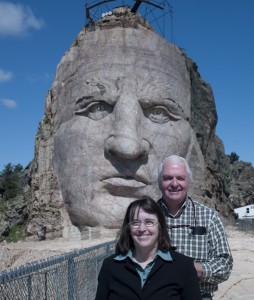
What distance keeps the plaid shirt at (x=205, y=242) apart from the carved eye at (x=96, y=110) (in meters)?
7.19

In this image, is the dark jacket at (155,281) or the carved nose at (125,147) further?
the carved nose at (125,147)

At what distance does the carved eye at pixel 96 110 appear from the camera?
9.63 metres

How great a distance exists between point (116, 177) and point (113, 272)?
720 centimetres

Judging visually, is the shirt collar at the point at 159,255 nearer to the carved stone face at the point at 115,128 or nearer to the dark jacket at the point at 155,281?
the dark jacket at the point at 155,281

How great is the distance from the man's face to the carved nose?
21.1ft

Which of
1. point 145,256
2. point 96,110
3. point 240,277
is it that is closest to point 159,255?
point 145,256

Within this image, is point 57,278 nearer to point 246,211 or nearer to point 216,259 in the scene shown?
point 216,259

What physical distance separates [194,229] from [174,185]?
26 centimetres

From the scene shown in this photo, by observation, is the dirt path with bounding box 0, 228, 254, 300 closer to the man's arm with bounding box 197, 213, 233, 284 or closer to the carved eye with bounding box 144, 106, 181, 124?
the carved eye with bounding box 144, 106, 181, 124

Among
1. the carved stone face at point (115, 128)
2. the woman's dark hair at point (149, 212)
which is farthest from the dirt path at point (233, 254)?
the woman's dark hair at point (149, 212)

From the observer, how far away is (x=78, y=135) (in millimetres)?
9703

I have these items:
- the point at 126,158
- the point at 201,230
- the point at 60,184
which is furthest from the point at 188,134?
the point at 201,230

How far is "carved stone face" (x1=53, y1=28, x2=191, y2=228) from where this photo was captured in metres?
9.30

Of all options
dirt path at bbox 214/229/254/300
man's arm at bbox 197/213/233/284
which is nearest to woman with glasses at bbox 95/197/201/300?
man's arm at bbox 197/213/233/284
